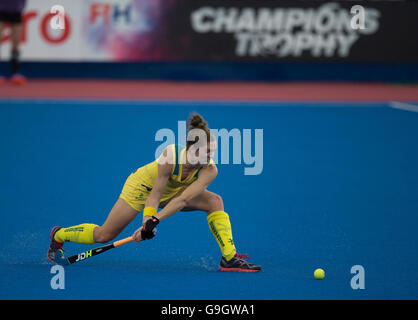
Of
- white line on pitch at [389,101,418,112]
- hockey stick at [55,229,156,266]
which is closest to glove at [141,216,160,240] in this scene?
hockey stick at [55,229,156,266]

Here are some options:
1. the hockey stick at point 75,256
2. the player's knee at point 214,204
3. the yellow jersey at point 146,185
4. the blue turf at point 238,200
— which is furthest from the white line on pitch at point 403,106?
the hockey stick at point 75,256

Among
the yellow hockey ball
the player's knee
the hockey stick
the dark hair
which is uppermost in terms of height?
the dark hair

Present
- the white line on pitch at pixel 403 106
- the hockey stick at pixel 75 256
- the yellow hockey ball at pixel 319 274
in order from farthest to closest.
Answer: the white line on pitch at pixel 403 106 → the hockey stick at pixel 75 256 → the yellow hockey ball at pixel 319 274

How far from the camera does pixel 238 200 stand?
8.60 m

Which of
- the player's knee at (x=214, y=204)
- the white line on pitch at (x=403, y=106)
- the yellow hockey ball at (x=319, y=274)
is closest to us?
the yellow hockey ball at (x=319, y=274)

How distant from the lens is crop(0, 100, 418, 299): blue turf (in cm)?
567

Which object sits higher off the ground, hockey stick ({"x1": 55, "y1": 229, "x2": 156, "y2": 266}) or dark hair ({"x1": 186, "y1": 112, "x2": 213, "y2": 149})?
dark hair ({"x1": 186, "y1": 112, "x2": 213, "y2": 149})

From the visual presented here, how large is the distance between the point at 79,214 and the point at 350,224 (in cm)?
270

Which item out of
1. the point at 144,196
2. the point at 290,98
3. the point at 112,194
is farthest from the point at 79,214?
the point at 290,98

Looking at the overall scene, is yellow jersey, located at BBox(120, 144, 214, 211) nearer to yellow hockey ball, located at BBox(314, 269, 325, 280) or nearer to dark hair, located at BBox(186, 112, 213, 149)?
dark hair, located at BBox(186, 112, 213, 149)

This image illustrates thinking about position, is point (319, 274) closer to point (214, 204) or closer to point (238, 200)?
point (214, 204)

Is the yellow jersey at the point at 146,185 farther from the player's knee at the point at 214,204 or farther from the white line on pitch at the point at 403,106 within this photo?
the white line on pitch at the point at 403,106

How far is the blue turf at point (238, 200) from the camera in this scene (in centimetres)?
567

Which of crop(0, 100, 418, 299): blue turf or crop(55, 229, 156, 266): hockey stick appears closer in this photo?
crop(0, 100, 418, 299): blue turf
